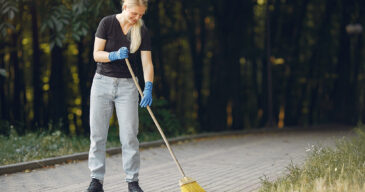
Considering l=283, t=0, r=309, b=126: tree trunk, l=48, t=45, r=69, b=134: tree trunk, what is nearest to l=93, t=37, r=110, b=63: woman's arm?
l=48, t=45, r=69, b=134: tree trunk

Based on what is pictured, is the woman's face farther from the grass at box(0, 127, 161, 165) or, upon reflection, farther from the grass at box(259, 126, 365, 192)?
the grass at box(0, 127, 161, 165)

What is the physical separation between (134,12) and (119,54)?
1.51 feet

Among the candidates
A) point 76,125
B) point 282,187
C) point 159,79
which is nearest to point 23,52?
point 76,125

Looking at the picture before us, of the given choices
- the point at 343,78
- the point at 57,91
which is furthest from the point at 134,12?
the point at 343,78

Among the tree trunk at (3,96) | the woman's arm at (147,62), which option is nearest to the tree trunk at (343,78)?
the tree trunk at (3,96)

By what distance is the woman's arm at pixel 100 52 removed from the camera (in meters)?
5.73

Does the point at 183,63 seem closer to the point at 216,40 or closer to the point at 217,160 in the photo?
the point at 216,40

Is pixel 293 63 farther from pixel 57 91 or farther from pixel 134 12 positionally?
pixel 134 12

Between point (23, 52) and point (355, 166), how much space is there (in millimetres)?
11710

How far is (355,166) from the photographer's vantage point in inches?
252

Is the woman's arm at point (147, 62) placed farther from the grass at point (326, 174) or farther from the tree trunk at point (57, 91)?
the tree trunk at point (57, 91)

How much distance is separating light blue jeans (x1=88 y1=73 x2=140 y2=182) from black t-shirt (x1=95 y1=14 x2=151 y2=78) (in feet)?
0.24

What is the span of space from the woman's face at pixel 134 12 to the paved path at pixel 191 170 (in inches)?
80.6

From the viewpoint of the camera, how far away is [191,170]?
26.9 feet
